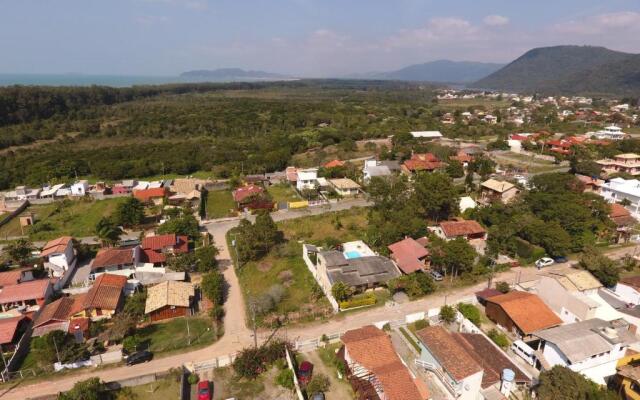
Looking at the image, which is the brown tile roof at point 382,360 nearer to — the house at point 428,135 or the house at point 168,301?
the house at point 168,301

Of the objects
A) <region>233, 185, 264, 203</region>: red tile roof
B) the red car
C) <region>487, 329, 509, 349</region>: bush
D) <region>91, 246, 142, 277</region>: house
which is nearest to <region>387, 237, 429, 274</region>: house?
<region>487, 329, 509, 349</region>: bush

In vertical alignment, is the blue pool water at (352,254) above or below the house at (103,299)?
above

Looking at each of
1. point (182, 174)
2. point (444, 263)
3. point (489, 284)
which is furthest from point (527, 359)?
point (182, 174)

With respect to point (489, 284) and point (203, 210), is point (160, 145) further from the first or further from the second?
point (489, 284)

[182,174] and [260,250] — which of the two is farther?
[182,174]

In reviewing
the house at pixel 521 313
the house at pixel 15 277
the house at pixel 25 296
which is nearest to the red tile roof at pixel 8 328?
the house at pixel 25 296

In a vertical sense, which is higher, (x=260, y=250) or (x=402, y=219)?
(x=402, y=219)
